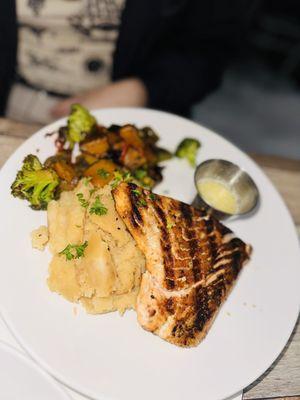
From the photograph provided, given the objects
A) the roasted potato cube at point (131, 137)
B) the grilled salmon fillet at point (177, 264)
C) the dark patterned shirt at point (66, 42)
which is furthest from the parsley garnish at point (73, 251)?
the dark patterned shirt at point (66, 42)

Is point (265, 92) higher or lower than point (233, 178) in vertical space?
lower

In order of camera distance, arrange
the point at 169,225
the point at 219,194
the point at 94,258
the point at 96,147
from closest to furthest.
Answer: the point at 94,258 → the point at 169,225 → the point at 96,147 → the point at 219,194

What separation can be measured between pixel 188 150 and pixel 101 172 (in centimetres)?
73

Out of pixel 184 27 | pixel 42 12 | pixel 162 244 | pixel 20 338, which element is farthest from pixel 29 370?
pixel 184 27

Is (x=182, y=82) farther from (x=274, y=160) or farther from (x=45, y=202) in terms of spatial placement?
(x=45, y=202)

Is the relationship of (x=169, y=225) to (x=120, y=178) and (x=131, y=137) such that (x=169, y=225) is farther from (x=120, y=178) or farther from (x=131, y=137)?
(x=131, y=137)

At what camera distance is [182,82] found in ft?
12.8

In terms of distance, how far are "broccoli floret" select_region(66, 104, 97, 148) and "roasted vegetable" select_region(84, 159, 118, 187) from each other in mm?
242

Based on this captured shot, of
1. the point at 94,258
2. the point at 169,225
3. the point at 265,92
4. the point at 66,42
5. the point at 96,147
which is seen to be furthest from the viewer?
the point at 265,92

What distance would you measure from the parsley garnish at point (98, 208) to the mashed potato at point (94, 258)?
0.8 inches

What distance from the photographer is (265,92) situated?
9.30m

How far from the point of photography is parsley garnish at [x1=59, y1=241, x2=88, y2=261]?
1.93 metres

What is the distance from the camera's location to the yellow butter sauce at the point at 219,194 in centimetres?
264

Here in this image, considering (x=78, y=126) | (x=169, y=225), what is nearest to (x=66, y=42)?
(x=78, y=126)
